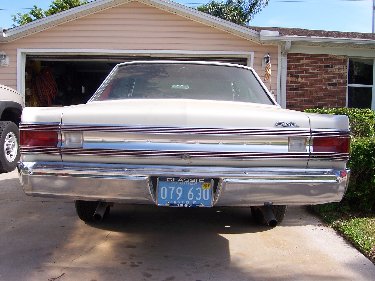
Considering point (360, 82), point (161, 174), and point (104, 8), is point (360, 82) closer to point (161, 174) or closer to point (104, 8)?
point (104, 8)

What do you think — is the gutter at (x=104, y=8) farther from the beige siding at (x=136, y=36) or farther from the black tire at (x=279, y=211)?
the black tire at (x=279, y=211)

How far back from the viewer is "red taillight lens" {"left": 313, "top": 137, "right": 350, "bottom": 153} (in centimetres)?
316

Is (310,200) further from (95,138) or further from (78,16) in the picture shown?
(78,16)

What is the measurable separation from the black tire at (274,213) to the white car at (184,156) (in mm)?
1325

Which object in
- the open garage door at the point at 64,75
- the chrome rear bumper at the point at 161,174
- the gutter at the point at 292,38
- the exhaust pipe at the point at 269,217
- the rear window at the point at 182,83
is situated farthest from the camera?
the open garage door at the point at 64,75

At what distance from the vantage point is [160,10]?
419 inches

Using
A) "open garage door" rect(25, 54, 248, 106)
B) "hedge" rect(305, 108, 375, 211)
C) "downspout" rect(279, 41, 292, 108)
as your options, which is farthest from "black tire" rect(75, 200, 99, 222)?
"downspout" rect(279, 41, 292, 108)

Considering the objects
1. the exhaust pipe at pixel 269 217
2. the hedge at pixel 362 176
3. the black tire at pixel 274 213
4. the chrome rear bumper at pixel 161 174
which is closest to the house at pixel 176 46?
the hedge at pixel 362 176

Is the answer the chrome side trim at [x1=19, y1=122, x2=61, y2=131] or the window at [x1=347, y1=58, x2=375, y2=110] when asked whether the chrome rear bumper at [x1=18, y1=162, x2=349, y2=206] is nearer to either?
the chrome side trim at [x1=19, y1=122, x2=61, y2=131]

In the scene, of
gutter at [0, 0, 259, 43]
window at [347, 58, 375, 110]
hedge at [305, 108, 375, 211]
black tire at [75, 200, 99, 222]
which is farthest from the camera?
window at [347, 58, 375, 110]

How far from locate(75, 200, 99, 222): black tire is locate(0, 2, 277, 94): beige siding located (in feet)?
22.2

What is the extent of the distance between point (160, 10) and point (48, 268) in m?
8.29

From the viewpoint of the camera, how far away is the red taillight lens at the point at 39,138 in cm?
315

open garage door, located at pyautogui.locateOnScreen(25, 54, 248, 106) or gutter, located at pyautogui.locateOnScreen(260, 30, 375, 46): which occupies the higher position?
gutter, located at pyautogui.locateOnScreen(260, 30, 375, 46)
